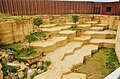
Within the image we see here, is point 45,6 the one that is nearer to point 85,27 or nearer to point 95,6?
point 85,27

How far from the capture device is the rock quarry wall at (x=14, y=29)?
551 cm

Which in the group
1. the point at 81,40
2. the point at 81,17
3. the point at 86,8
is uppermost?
the point at 86,8

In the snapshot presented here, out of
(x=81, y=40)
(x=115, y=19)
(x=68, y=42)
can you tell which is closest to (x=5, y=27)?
(x=68, y=42)

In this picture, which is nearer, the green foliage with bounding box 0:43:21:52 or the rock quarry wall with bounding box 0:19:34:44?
the green foliage with bounding box 0:43:21:52

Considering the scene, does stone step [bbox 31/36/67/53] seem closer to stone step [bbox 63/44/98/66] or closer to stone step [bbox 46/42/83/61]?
stone step [bbox 46/42/83/61]

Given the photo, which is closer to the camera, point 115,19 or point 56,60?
point 56,60

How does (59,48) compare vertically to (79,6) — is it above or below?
below

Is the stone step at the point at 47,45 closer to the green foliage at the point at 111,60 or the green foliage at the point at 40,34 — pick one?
the green foliage at the point at 40,34

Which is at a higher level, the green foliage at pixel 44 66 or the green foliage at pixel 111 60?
the green foliage at pixel 44 66

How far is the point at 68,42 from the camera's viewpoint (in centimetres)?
713

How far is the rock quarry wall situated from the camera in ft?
18.1

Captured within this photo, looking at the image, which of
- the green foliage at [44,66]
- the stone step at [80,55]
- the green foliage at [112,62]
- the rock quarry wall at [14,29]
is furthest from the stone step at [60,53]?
the rock quarry wall at [14,29]

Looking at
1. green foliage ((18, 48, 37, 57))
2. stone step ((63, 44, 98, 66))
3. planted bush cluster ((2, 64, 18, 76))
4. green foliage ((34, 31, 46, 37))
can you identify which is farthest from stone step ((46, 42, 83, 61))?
planted bush cluster ((2, 64, 18, 76))

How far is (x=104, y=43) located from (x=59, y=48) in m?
2.42
